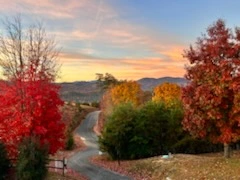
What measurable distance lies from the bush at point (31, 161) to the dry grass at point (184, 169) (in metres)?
6.47

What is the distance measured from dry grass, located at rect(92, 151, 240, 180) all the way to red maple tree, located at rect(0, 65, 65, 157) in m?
5.99

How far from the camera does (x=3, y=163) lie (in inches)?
816

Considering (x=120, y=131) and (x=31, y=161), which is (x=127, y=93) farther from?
(x=31, y=161)

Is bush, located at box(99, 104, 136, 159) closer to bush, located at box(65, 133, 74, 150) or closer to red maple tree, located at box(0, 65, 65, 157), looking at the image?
red maple tree, located at box(0, 65, 65, 157)

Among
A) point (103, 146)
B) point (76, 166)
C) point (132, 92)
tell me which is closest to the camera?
point (76, 166)

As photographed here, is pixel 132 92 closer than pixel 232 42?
No

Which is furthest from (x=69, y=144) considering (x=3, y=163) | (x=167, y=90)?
(x=3, y=163)

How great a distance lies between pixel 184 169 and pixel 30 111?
381 inches

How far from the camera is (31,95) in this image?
73.0ft

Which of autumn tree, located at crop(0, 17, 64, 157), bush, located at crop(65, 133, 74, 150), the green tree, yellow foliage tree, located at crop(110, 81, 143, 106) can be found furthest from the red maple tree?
the green tree

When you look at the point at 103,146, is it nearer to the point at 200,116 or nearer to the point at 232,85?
the point at 200,116

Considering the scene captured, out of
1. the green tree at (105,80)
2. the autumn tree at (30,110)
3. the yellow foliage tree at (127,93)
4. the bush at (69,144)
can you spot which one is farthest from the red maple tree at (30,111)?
the green tree at (105,80)

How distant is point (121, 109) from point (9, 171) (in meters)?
13.0

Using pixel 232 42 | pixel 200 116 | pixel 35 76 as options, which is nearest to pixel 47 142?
pixel 35 76
